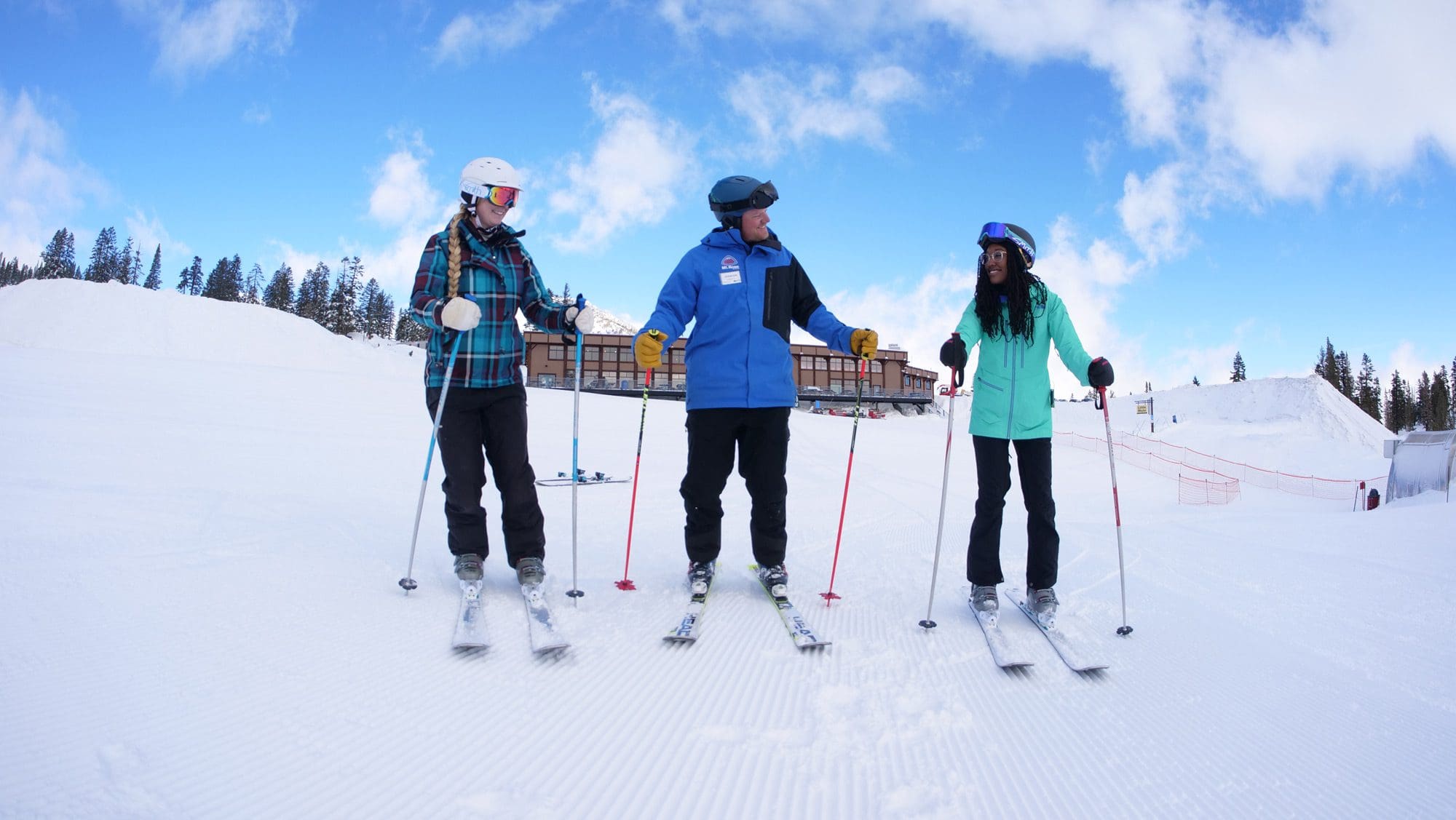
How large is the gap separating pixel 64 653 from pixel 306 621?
2.35ft

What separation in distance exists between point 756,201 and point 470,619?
8.41 feet

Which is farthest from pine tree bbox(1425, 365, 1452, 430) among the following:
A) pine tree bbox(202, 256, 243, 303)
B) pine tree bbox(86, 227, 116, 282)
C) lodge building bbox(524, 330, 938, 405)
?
pine tree bbox(86, 227, 116, 282)

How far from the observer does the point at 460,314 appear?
3287mm

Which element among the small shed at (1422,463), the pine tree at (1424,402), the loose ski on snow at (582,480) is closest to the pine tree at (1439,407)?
the pine tree at (1424,402)

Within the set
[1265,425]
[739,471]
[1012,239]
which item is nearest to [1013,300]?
[1012,239]

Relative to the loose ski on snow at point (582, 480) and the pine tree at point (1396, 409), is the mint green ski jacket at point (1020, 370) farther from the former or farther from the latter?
the pine tree at point (1396, 409)

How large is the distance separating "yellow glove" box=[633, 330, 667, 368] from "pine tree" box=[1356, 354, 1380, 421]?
92.3m

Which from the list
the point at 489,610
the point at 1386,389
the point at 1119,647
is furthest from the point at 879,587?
the point at 1386,389

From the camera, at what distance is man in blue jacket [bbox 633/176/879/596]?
376 cm

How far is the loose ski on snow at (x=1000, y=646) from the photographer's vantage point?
2.80 m

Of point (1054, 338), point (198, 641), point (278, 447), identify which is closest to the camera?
point (198, 641)

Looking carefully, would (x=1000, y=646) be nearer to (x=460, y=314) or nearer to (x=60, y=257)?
(x=460, y=314)

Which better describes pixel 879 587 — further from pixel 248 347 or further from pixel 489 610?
pixel 248 347

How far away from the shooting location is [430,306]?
3.40 meters
